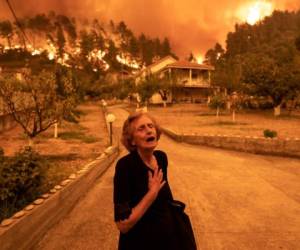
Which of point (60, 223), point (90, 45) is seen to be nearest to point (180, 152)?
point (60, 223)

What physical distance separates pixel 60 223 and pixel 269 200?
13.5ft

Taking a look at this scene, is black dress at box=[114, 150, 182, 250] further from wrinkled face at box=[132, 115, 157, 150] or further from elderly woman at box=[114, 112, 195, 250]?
wrinkled face at box=[132, 115, 157, 150]

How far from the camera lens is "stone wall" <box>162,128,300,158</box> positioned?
11.4 meters

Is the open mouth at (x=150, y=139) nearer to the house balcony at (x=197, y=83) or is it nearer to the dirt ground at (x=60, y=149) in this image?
the dirt ground at (x=60, y=149)

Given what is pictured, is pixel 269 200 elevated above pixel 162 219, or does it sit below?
below

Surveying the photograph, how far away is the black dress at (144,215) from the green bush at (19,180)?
9.91 feet

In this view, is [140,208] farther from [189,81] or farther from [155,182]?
[189,81]

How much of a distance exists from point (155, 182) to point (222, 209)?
4.03 metres

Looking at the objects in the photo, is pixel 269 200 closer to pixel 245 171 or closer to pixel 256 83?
pixel 245 171

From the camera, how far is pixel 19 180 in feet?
16.0

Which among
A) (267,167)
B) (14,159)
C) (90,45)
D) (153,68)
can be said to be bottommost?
(267,167)

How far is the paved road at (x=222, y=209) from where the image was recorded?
4.35 meters

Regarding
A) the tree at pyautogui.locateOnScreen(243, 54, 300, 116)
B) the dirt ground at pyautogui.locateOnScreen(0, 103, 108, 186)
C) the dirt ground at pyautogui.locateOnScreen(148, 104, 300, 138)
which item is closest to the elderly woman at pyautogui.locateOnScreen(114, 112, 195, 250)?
the dirt ground at pyautogui.locateOnScreen(0, 103, 108, 186)

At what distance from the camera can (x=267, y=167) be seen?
9680mm
